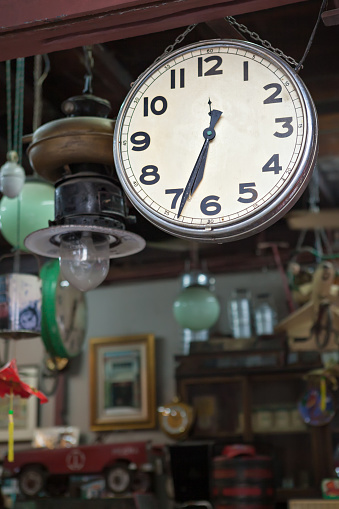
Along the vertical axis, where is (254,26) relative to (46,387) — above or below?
above

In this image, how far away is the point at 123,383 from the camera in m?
7.16

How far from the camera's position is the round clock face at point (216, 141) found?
195 cm

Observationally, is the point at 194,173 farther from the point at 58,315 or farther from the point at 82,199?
the point at 58,315

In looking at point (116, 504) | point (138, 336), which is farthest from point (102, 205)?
point (138, 336)

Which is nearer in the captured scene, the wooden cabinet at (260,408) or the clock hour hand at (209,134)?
the clock hour hand at (209,134)

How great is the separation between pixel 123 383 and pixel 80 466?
1.02 meters

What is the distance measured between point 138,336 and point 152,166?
5234 millimetres

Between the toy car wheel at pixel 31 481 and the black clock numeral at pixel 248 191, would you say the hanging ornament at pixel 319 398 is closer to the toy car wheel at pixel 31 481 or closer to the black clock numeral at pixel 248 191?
the toy car wheel at pixel 31 481

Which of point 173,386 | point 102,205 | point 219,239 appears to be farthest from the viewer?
point 173,386

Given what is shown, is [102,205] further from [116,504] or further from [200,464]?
[200,464]

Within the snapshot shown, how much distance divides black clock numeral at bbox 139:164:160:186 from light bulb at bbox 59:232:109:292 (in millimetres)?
486

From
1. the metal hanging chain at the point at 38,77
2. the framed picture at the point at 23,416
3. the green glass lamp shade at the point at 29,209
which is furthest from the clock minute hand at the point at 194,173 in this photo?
the framed picture at the point at 23,416

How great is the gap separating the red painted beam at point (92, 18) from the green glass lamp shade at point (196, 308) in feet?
11.1

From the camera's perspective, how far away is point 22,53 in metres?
2.33
